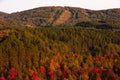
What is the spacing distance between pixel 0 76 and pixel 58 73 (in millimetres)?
37792

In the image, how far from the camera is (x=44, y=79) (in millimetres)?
185500

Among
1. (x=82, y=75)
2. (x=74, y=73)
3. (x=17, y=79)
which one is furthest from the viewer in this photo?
(x=74, y=73)

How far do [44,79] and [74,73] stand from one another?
20434 millimetres

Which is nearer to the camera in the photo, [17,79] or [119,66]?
[17,79]

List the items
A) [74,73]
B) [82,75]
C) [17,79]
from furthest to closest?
[74,73] < [82,75] < [17,79]

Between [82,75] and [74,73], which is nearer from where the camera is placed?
[82,75]

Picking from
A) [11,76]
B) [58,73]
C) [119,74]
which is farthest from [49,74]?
[119,74]

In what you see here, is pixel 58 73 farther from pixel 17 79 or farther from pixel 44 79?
pixel 17 79

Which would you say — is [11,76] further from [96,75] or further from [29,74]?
[96,75]

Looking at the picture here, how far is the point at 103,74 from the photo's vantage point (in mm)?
185375

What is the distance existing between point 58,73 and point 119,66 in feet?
139

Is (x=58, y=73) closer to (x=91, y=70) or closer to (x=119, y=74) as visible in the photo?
(x=91, y=70)

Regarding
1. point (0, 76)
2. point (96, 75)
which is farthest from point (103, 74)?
point (0, 76)

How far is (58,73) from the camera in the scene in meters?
192
